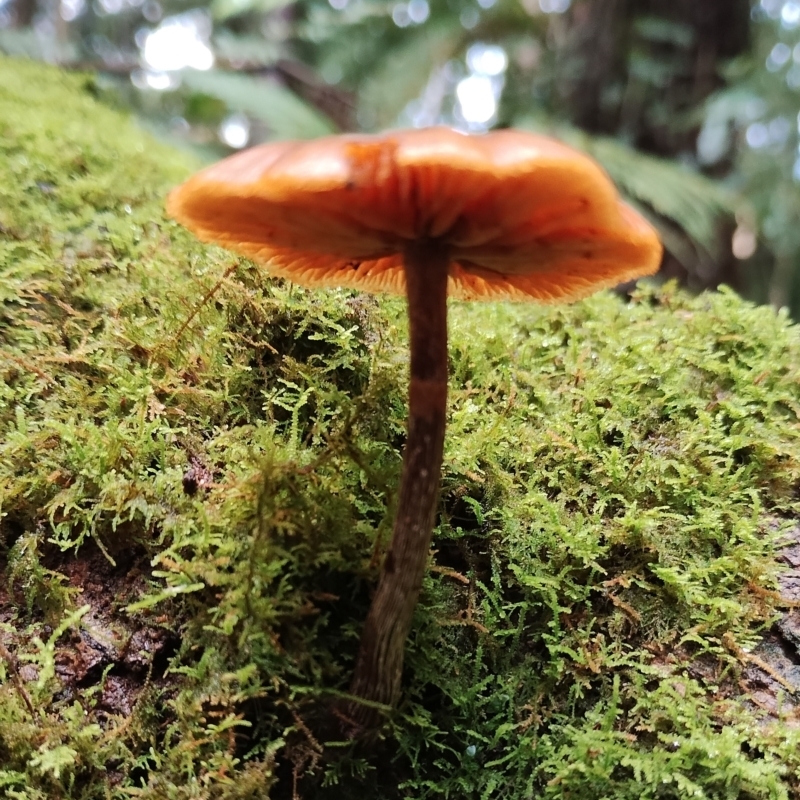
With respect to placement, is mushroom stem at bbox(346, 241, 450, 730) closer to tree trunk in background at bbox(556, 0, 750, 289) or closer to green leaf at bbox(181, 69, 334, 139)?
green leaf at bbox(181, 69, 334, 139)

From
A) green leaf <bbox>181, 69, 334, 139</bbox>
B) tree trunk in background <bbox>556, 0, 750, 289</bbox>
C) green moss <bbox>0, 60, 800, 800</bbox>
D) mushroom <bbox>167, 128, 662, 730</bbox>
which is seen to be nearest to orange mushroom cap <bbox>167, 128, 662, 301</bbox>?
mushroom <bbox>167, 128, 662, 730</bbox>

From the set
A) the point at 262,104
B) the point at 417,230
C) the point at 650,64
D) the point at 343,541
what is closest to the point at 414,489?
the point at 343,541

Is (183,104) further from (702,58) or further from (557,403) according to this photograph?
(557,403)

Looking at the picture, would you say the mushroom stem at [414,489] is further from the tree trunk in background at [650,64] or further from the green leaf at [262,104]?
the tree trunk in background at [650,64]

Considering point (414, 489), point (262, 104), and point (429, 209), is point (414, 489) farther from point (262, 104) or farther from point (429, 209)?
point (262, 104)

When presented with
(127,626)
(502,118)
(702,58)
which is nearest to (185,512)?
(127,626)

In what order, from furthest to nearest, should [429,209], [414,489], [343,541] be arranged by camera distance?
[343,541], [414,489], [429,209]
